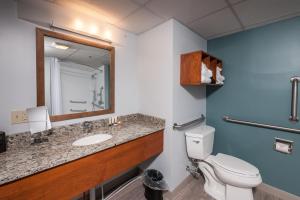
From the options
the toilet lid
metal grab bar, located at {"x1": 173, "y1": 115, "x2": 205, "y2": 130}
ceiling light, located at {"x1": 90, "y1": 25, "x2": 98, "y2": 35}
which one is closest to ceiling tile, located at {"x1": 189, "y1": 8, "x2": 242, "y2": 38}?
ceiling light, located at {"x1": 90, "y1": 25, "x2": 98, "y2": 35}

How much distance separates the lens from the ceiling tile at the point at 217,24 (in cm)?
154

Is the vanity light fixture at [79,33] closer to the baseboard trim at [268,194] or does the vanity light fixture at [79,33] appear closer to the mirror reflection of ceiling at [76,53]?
the mirror reflection of ceiling at [76,53]

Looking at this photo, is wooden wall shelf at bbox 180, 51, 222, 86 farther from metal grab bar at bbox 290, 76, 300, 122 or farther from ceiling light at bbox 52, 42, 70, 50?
ceiling light at bbox 52, 42, 70, 50

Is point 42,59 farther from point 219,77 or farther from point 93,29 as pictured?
point 219,77

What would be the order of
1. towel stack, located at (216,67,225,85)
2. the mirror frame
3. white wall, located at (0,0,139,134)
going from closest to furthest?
white wall, located at (0,0,139,134) < the mirror frame < towel stack, located at (216,67,225,85)

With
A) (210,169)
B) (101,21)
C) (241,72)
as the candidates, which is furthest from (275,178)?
(101,21)

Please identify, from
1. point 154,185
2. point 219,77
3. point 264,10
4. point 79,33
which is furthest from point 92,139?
point 264,10

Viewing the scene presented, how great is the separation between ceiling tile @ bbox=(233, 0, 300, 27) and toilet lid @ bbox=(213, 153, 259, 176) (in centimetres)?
173

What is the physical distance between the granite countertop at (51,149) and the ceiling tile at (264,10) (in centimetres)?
154

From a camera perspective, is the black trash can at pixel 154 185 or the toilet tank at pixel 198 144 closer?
the black trash can at pixel 154 185

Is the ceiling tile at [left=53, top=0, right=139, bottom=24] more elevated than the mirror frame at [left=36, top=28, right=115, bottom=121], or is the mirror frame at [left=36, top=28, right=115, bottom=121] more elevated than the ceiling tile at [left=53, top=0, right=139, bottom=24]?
the ceiling tile at [left=53, top=0, right=139, bottom=24]

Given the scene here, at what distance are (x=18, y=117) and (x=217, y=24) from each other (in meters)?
2.39

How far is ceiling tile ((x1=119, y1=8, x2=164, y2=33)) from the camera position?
153 cm

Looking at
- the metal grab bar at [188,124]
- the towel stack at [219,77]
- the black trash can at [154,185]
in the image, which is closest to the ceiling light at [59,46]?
the metal grab bar at [188,124]
